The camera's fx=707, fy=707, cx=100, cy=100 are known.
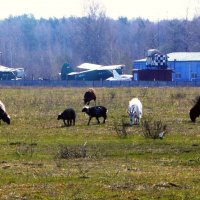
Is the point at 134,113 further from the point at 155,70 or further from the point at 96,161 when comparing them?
the point at 155,70

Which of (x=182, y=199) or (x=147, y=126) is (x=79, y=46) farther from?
(x=182, y=199)

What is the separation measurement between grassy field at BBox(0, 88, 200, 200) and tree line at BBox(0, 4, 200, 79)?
101 metres

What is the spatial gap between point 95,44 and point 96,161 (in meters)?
127

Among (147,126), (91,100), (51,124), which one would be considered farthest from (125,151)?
(91,100)

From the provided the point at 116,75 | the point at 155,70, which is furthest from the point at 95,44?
the point at 155,70

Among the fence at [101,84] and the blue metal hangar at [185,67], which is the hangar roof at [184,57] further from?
the fence at [101,84]

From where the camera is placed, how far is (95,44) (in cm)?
14412

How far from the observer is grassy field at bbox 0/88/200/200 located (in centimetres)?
1289

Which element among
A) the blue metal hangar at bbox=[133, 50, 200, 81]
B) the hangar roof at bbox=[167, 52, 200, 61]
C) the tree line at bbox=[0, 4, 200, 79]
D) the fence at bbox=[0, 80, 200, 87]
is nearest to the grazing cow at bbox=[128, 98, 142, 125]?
the fence at bbox=[0, 80, 200, 87]

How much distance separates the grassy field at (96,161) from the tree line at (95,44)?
101064 millimetres

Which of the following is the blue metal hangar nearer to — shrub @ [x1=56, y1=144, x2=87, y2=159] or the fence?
the fence

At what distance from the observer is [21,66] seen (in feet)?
527

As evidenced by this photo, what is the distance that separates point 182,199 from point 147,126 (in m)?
10.9

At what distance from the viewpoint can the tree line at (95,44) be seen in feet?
458
